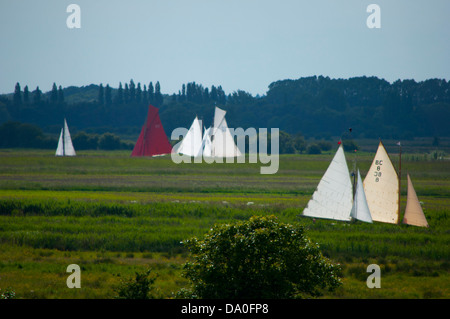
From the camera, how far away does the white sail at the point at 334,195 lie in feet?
112

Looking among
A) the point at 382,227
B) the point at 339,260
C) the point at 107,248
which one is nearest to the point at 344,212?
the point at 382,227

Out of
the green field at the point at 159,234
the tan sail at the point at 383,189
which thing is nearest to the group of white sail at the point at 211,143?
the green field at the point at 159,234

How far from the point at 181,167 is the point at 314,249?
57106 mm

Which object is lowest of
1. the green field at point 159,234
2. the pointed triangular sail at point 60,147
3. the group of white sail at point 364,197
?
the green field at point 159,234

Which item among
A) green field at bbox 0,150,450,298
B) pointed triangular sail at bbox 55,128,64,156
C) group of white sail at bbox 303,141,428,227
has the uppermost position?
pointed triangular sail at bbox 55,128,64,156

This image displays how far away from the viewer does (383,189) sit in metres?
35.5

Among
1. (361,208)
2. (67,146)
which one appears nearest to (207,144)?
(67,146)

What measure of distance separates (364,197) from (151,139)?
217 feet

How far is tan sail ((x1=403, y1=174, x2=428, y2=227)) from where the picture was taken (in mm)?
34250

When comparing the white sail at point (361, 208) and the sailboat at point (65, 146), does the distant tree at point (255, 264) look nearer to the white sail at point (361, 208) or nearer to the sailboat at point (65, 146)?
the white sail at point (361, 208)

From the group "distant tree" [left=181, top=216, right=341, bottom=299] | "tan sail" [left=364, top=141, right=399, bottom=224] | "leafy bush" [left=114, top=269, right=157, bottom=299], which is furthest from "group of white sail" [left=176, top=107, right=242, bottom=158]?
"leafy bush" [left=114, top=269, right=157, bottom=299]

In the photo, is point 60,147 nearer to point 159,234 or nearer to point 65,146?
point 65,146

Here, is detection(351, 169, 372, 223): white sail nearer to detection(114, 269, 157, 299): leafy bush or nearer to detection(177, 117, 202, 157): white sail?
detection(114, 269, 157, 299): leafy bush

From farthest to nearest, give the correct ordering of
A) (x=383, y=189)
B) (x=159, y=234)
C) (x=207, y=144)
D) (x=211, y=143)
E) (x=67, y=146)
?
(x=67, y=146) < (x=207, y=144) < (x=211, y=143) < (x=383, y=189) < (x=159, y=234)
